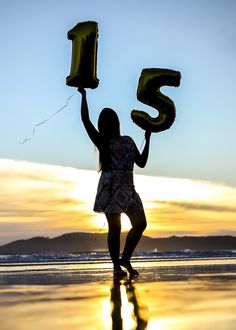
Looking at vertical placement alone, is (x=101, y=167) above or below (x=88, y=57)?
below

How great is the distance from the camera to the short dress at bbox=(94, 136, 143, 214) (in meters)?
7.25

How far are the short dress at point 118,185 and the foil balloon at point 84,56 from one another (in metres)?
0.84

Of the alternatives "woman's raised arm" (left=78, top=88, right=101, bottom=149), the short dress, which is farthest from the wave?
"woman's raised arm" (left=78, top=88, right=101, bottom=149)

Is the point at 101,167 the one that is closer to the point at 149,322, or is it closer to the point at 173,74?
the point at 173,74

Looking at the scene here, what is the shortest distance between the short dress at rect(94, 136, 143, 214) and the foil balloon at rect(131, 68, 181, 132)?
61cm

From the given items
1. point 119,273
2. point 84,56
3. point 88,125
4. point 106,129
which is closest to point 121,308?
point 119,273

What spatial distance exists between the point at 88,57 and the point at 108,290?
11.5 feet

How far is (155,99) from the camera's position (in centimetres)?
811

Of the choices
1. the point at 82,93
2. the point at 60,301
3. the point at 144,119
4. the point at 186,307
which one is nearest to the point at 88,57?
the point at 82,93

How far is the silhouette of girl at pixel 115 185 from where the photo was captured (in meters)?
7.27

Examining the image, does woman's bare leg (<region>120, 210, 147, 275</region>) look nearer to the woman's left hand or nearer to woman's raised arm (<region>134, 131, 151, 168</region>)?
woman's raised arm (<region>134, 131, 151, 168</region>)

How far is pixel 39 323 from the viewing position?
10.2ft

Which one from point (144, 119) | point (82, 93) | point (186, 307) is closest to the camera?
point (186, 307)

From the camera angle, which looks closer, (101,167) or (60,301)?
(60,301)
